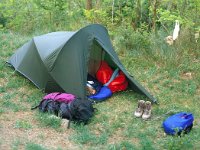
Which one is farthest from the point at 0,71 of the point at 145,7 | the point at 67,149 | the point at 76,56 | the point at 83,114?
the point at 145,7

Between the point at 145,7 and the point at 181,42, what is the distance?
221 centimetres

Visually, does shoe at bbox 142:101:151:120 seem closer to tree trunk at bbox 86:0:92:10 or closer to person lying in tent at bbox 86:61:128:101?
person lying in tent at bbox 86:61:128:101

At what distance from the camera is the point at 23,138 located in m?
4.94

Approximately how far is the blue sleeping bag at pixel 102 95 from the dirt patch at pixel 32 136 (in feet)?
3.67

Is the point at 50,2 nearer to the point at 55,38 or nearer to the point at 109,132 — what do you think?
the point at 55,38

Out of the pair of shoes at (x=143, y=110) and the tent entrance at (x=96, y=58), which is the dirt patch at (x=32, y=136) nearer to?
the pair of shoes at (x=143, y=110)

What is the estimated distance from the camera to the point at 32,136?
5.02m

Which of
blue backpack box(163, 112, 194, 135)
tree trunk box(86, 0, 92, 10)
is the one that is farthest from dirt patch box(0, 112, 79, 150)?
tree trunk box(86, 0, 92, 10)

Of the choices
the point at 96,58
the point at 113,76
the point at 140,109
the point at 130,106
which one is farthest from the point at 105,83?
the point at 140,109

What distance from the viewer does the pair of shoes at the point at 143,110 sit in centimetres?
576

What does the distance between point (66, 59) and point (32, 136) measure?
166cm

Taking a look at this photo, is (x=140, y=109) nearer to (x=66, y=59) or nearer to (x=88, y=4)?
(x=66, y=59)

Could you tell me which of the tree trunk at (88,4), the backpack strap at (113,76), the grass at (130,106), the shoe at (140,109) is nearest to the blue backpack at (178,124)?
the grass at (130,106)

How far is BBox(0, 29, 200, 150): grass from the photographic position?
501 cm
